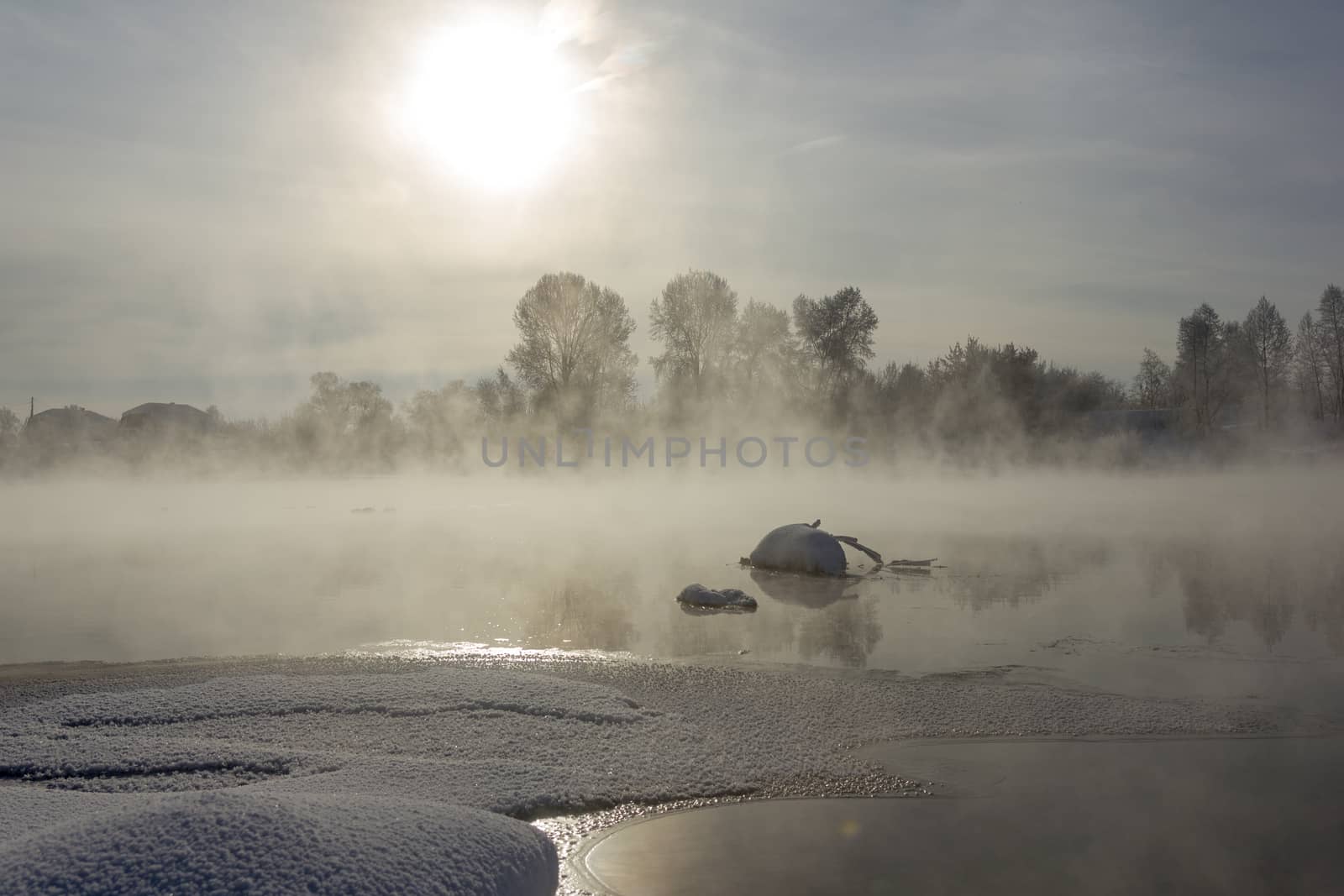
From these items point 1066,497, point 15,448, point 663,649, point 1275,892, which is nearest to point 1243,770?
point 1275,892

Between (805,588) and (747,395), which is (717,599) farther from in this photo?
(747,395)

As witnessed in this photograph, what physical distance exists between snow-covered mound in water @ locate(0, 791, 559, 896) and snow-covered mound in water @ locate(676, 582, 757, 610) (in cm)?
607

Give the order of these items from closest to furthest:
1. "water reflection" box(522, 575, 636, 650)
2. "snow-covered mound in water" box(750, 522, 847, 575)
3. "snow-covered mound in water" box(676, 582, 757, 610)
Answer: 1. "water reflection" box(522, 575, 636, 650)
2. "snow-covered mound in water" box(676, 582, 757, 610)
3. "snow-covered mound in water" box(750, 522, 847, 575)

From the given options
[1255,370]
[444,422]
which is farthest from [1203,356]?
[444,422]

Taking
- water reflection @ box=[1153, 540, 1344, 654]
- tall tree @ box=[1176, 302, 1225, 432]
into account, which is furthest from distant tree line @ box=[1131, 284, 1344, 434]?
water reflection @ box=[1153, 540, 1344, 654]

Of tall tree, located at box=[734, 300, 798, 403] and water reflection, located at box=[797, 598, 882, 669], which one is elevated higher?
tall tree, located at box=[734, 300, 798, 403]

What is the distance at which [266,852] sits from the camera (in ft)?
7.89

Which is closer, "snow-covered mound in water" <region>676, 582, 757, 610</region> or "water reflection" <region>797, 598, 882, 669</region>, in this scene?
"water reflection" <region>797, 598, 882, 669</region>

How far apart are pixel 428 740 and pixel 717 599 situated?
471cm

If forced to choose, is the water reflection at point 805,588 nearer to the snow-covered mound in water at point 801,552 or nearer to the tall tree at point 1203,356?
the snow-covered mound in water at point 801,552

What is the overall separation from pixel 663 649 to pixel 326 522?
13.8 meters

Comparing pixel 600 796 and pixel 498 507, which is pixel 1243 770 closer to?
pixel 600 796

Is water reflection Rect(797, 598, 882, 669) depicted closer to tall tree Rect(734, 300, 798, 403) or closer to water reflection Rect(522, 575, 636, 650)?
water reflection Rect(522, 575, 636, 650)

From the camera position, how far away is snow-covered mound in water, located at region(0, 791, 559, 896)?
226 centimetres
